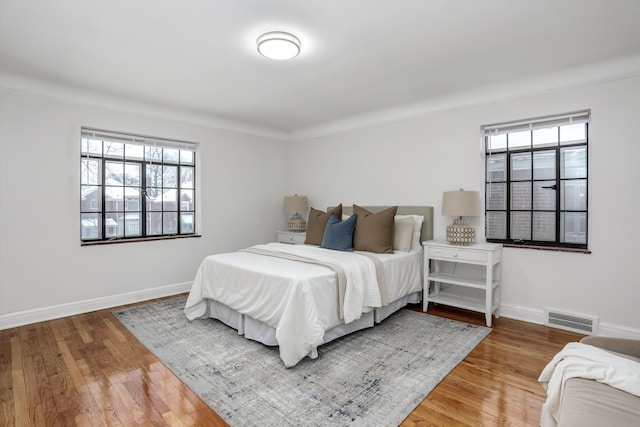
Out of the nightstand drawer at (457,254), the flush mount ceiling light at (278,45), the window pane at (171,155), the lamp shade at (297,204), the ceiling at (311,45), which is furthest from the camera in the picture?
the lamp shade at (297,204)

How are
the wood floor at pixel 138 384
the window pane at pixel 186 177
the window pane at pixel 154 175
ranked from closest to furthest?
1. the wood floor at pixel 138 384
2. the window pane at pixel 154 175
3. the window pane at pixel 186 177

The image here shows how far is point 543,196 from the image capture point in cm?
336

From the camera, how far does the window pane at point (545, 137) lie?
329 centimetres

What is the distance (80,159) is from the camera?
357cm

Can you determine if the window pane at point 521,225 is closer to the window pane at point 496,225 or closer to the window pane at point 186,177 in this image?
the window pane at point 496,225

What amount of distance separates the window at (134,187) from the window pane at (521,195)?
13.2 ft

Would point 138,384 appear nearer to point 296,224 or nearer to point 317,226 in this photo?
point 317,226

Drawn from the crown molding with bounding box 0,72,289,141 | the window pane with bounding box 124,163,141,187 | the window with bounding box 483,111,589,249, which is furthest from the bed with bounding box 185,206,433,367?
the crown molding with bounding box 0,72,289,141

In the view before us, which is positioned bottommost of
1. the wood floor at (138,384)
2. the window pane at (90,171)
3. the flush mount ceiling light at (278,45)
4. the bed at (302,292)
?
the wood floor at (138,384)

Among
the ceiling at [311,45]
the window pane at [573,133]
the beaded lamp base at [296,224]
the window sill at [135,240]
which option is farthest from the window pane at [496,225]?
the window sill at [135,240]

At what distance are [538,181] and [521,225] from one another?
487mm

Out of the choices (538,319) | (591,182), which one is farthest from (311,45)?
(538,319)

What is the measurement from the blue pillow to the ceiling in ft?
4.92

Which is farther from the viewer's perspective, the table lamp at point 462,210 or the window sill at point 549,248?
the table lamp at point 462,210
